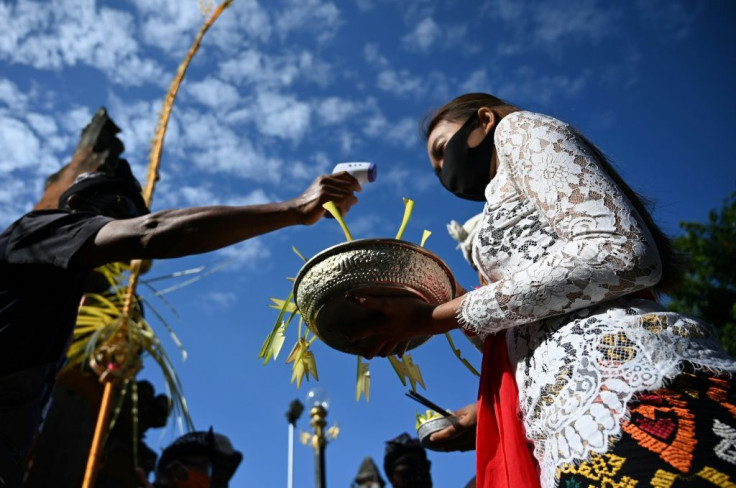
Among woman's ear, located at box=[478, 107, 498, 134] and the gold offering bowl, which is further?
woman's ear, located at box=[478, 107, 498, 134]

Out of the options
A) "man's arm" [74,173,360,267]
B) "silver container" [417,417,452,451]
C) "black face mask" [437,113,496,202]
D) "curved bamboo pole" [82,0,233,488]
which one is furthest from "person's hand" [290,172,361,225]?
"curved bamboo pole" [82,0,233,488]

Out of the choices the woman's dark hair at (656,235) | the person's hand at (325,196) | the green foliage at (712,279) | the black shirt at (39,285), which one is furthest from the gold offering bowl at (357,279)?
the green foliage at (712,279)

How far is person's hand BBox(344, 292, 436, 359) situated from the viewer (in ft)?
5.82

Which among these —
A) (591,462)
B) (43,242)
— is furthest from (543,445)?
(43,242)

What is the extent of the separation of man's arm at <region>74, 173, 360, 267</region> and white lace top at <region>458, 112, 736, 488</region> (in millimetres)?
1116

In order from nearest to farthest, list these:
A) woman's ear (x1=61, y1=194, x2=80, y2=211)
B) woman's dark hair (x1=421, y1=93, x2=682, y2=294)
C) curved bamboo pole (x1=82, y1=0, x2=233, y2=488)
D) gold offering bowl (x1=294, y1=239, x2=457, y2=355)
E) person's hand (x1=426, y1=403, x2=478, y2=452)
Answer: woman's dark hair (x1=421, y1=93, x2=682, y2=294) → gold offering bowl (x1=294, y1=239, x2=457, y2=355) → person's hand (x1=426, y1=403, x2=478, y2=452) → woman's ear (x1=61, y1=194, x2=80, y2=211) → curved bamboo pole (x1=82, y1=0, x2=233, y2=488)

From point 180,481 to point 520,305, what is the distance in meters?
5.42

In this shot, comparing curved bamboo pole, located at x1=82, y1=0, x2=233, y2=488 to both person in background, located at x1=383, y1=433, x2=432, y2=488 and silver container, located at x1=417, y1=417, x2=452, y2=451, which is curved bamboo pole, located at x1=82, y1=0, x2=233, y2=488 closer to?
person in background, located at x1=383, y1=433, x2=432, y2=488

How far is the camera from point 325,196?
264 centimetres

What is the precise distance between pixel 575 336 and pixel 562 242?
0.76ft

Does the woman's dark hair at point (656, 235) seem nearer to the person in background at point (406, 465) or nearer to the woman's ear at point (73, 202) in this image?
the woman's ear at point (73, 202)

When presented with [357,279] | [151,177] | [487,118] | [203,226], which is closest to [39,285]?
[203,226]

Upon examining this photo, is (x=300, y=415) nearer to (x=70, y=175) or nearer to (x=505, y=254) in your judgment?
(x=70, y=175)

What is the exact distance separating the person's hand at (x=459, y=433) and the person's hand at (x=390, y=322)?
32.0 inches
